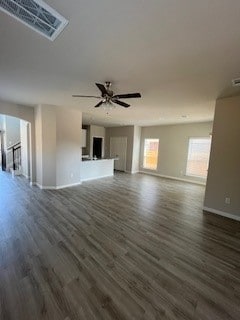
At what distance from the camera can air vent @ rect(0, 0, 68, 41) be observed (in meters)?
1.40

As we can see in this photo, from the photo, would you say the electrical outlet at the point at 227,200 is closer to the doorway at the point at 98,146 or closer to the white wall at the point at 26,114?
the white wall at the point at 26,114

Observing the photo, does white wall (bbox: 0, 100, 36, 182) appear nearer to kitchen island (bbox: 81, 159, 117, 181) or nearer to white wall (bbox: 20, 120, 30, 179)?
white wall (bbox: 20, 120, 30, 179)

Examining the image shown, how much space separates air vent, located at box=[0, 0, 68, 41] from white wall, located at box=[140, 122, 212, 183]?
6.63m

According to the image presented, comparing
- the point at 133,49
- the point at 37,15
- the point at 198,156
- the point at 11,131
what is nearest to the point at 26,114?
the point at 11,131

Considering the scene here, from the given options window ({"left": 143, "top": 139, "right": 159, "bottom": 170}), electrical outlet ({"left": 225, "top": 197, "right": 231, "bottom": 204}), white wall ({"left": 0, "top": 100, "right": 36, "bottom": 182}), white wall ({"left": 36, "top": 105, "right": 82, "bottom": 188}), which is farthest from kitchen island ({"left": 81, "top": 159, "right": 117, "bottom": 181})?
electrical outlet ({"left": 225, "top": 197, "right": 231, "bottom": 204})

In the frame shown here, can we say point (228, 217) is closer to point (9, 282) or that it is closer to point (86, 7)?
point (9, 282)

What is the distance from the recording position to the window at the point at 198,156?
22.6 feet

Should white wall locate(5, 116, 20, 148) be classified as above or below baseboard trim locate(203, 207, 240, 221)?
above

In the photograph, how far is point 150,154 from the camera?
8.97 meters

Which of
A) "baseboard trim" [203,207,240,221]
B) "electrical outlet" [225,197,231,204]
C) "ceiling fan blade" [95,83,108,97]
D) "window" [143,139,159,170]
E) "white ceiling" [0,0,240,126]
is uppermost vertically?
"white ceiling" [0,0,240,126]

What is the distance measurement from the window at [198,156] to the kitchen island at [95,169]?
3.65 metres

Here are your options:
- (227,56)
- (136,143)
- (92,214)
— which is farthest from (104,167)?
(227,56)

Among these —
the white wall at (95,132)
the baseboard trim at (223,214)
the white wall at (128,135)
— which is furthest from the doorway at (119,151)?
the baseboard trim at (223,214)

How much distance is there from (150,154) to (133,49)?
23.8ft
